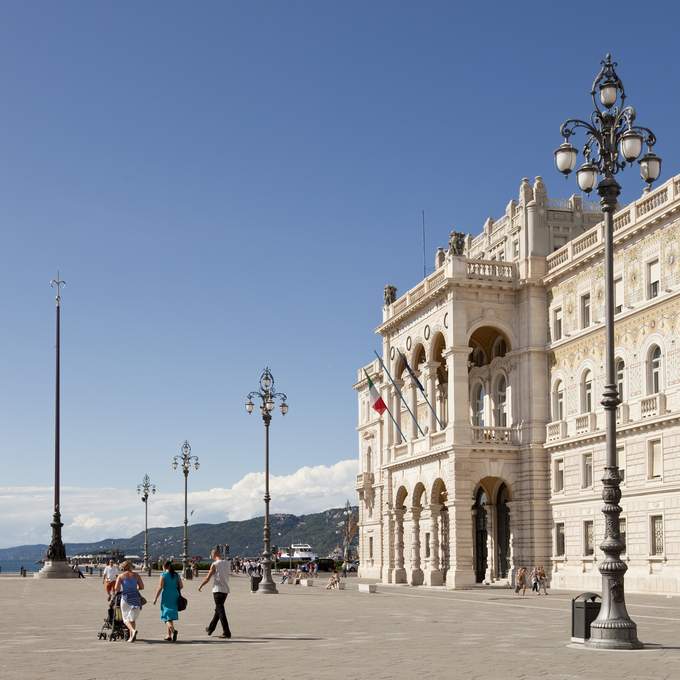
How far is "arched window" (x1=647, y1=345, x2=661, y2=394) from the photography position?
49.1 m

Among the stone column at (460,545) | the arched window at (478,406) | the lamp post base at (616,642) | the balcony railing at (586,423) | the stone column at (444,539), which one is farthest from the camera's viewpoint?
the stone column at (444,539)

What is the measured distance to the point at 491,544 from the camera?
6331cm

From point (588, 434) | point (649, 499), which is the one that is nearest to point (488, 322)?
point (588, 434)

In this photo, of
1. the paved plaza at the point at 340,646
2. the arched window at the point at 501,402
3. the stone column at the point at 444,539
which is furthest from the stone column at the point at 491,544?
the paved plaza at the point at 340,646

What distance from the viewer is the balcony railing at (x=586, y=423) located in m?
53.5

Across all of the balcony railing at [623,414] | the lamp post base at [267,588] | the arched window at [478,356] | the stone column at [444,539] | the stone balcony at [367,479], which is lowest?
the lamp post base at [267,588]

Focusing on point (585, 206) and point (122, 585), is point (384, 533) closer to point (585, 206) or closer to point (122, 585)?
point (585, 206)

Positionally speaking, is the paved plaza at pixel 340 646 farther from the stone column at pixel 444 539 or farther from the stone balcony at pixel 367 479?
the stone balcony at pixel 367 479

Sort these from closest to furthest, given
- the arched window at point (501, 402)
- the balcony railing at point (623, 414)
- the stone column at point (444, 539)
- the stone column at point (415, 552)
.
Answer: the balcony railing at point (623, 414), the arched window at point (501, 402), the stone column at point (415, 552), the stone column at point (444, 539)

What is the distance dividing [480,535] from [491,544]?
2.22 metres

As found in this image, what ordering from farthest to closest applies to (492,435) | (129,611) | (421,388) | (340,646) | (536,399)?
1. (421,388)
2. (492,435)
3. (536,399)
4. (129,611)
5. (340,646)

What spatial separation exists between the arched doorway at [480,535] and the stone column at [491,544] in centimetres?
78

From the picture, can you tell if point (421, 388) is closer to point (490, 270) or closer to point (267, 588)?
point (490, 270)

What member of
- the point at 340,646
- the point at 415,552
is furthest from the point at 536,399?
the point at 340,646
